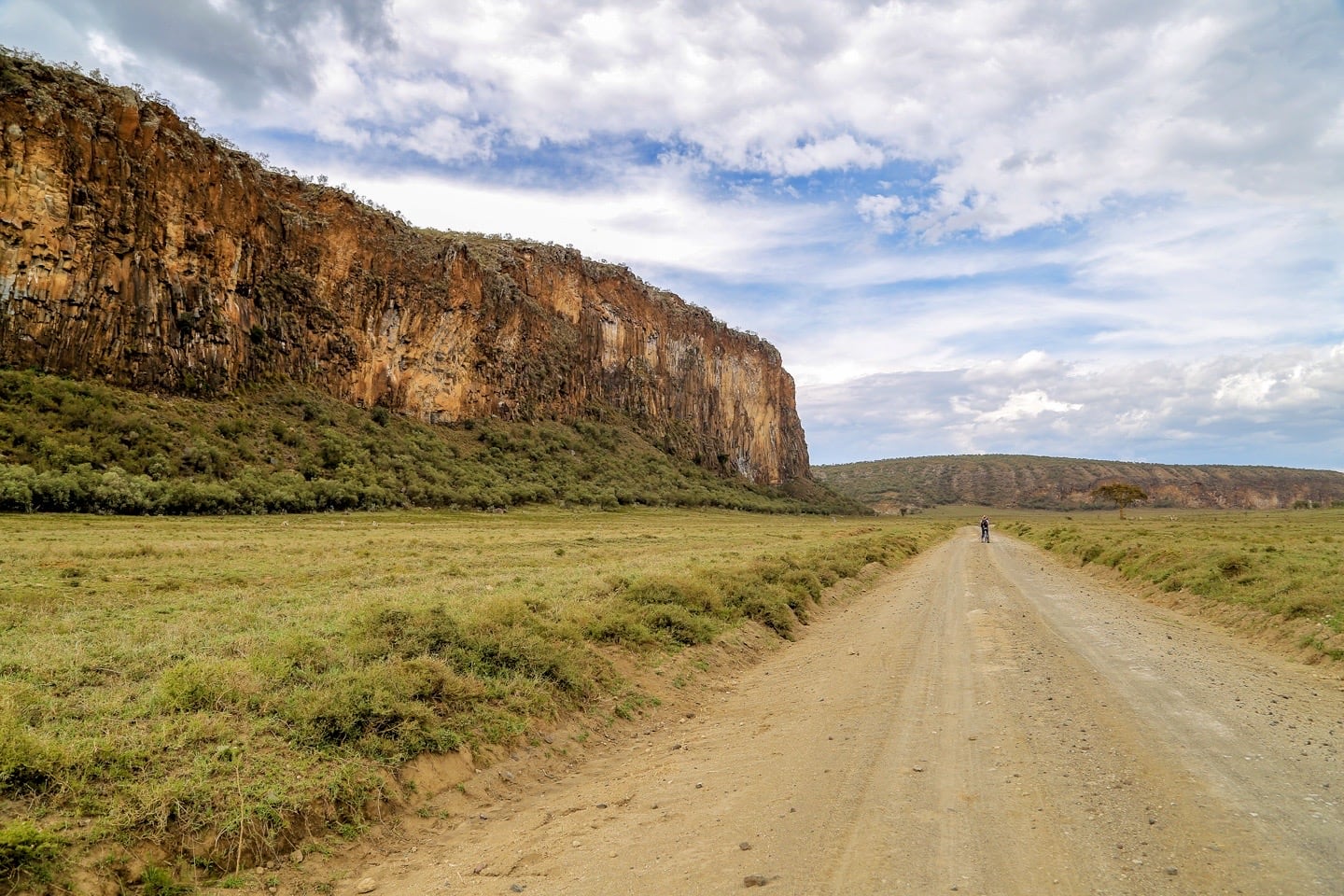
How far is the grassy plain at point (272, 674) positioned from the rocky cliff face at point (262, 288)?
118 feet

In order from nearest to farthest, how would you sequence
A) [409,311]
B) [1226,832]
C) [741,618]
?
[1226,832] → [741,618] → [409,311]

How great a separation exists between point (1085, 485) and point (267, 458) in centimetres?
18261

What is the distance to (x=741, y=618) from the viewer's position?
47.9ft

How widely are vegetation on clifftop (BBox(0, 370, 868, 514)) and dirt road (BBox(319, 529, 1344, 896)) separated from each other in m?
39.1

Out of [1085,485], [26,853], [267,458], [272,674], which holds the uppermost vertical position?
[1085,485]

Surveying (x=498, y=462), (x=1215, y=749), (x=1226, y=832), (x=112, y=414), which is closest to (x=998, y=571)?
(x=1215, y=749)

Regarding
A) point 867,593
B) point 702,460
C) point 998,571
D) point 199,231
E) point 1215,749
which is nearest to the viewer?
point 1215,749

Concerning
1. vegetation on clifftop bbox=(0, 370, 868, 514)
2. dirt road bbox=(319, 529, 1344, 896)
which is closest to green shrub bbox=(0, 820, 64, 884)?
dirt road bbox=(319, 529, 1344, 896)

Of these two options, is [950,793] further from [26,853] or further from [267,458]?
[267,458]

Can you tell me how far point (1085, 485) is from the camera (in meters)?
176

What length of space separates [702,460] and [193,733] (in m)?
113

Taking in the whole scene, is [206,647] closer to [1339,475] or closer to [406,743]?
[406,743]

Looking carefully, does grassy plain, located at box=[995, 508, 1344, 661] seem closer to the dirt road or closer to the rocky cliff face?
the dirt road

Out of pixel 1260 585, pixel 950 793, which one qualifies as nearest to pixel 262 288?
pixel 1260 585
